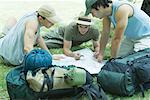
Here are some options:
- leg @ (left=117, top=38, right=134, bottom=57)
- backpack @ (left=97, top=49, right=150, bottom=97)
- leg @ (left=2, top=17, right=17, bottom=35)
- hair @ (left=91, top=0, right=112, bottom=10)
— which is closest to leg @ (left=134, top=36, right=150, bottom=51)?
leg @ (left=117, top=38, right=134, bottom=57)

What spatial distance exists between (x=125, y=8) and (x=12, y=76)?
1.34 metres

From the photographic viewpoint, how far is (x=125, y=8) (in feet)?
12.7

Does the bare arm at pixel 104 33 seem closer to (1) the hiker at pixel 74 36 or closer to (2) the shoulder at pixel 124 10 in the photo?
(1) the hiker at pixel 74 36

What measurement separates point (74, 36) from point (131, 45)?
2.21 ft

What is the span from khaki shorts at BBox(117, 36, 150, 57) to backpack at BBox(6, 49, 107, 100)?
99cm

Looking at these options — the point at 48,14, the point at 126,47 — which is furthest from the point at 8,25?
the point at 126,47

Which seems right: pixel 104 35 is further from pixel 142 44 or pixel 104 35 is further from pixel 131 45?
pixel 142 44

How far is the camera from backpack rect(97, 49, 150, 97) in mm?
3393

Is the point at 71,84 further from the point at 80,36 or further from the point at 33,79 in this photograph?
the point at 80,36

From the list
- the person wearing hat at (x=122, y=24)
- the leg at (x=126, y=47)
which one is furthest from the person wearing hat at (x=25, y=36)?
the leg at (x=126, y=47)

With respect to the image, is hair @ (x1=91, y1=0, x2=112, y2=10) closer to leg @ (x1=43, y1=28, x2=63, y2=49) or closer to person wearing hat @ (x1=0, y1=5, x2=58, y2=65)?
person wearing hat @ (x1=0, y1=5, x2=58, y2=65)

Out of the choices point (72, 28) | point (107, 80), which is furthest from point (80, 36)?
point (107, 80)

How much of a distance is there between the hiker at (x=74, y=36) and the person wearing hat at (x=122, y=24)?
21 cm

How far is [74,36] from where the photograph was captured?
14.8 feet
